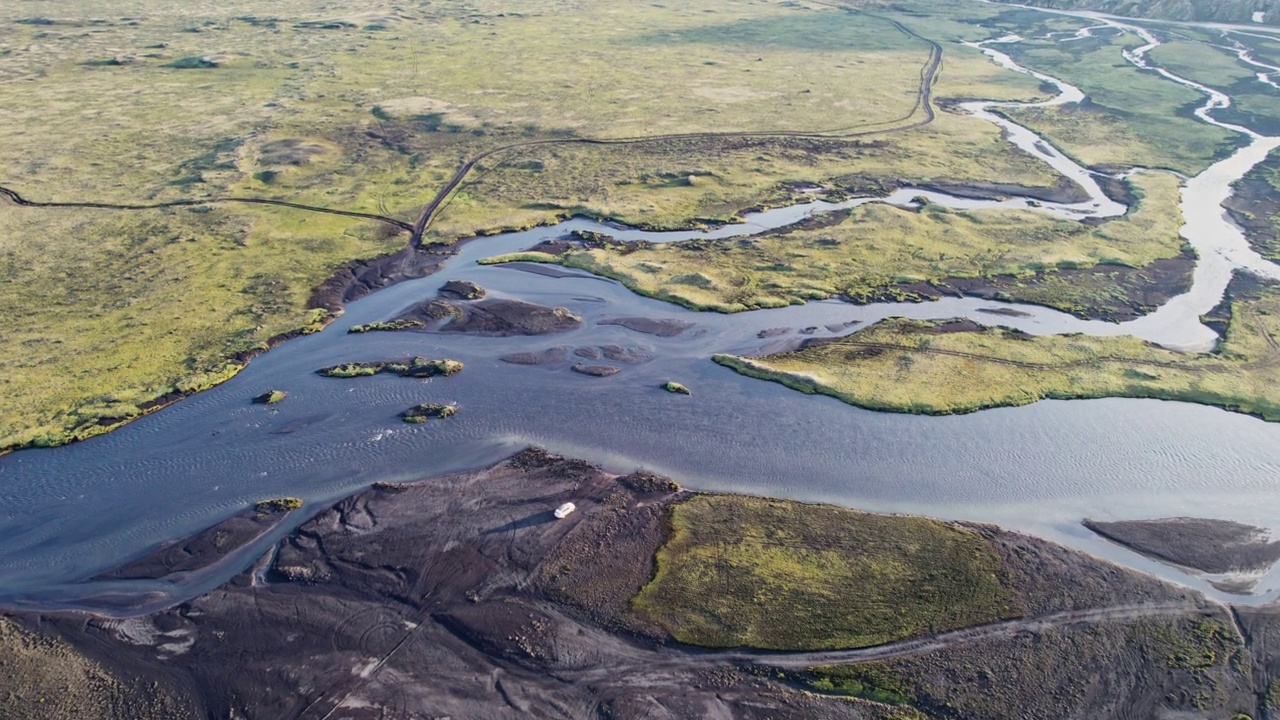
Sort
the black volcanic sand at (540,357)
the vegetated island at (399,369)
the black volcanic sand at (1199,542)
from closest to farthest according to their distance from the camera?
the black volcanic sand at (1199,542) → the vegetated island at (399,369) → the black volcanic sand at (540,357)

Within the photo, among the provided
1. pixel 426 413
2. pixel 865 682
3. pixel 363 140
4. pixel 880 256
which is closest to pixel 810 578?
pixel 865 682

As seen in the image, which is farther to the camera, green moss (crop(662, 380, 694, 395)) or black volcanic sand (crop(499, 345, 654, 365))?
black volcanic sand (crop(499, 345, 654, 365))

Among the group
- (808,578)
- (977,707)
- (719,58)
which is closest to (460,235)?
(808,578)

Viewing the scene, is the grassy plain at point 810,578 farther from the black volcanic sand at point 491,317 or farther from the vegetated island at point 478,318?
the vegetated island at point 478,318

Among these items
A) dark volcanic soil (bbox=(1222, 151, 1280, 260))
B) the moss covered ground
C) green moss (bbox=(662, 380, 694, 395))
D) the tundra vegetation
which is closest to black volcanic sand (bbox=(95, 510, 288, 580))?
the tundra vegetation

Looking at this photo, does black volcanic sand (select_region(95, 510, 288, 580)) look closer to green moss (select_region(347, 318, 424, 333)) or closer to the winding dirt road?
green moss (select_region(347, 318, 424, 333))

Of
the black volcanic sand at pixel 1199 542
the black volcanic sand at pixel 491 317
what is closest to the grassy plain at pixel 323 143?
the black volcanic sand at pixel 491 317

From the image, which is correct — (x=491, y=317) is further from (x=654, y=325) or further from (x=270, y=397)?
(x=270, y=397)
